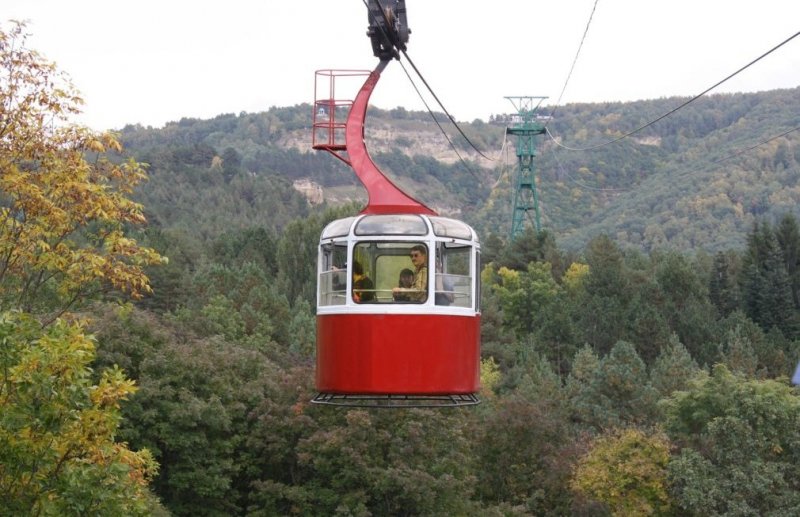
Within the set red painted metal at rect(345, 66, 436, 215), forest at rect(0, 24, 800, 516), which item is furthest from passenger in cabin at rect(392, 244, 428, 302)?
forest at rect(0, 24, 800, 516)

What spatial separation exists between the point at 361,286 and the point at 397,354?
1.10 m

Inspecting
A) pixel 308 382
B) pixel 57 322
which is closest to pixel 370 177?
pixel 57 322

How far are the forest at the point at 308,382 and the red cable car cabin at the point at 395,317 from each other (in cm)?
300

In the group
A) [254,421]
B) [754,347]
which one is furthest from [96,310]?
[754,347]

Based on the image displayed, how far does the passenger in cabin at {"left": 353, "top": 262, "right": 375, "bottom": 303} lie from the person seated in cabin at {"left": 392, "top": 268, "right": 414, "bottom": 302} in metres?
0.33

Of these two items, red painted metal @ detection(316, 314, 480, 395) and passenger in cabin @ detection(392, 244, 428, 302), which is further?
passenger in cabin @ detection(392, 244, 428, 302)

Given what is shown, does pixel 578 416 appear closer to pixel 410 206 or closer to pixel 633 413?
pixel 633 413

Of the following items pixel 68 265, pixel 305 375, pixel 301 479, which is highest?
pixel 68 265

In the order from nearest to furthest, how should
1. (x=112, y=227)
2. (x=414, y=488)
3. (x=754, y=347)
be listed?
(x=112, y=227) < (x=414, y=488) < (x=754, y=347)

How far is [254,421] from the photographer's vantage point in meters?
43.2

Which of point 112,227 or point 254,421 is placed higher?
point 112,227

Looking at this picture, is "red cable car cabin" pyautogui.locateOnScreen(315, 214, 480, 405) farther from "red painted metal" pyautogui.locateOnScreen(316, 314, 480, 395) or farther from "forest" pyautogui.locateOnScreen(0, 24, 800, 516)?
"forest" pyautogui.locateOnScreen(0, 24, 800, 516)

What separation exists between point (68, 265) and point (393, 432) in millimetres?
23784

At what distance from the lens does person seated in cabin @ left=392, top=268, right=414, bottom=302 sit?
1673 centimetres
